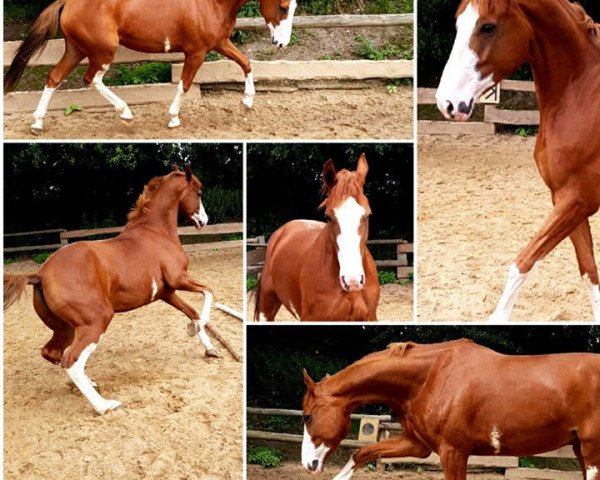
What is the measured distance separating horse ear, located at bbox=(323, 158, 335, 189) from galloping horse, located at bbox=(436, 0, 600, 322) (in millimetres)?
789

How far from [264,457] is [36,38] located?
3809 millimetres

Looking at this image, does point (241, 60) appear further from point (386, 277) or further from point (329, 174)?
point (386, 277)

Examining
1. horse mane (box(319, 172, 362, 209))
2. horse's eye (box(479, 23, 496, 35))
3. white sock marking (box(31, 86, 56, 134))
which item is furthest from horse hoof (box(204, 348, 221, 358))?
horse's eye (box(479, 23, 496, 35))

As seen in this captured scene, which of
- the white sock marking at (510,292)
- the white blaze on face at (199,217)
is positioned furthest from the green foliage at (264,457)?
the white sock marking at (510,292)

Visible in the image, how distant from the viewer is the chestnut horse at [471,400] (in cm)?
459

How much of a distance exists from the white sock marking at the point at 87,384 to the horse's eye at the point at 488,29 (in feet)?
10.1

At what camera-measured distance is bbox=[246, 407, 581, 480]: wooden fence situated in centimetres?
686

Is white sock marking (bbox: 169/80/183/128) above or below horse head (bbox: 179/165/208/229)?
above

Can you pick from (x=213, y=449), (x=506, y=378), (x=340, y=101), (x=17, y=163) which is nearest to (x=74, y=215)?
(x=17, y=163)

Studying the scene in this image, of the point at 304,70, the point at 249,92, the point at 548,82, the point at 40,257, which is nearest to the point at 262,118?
the point at 249,92

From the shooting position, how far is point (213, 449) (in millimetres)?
5840

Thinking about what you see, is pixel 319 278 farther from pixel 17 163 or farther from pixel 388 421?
pixel 17 163

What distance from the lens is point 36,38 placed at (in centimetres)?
629

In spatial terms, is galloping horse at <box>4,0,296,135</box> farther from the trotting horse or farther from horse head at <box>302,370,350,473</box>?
horse head at <box>302,370,350,473</box>
